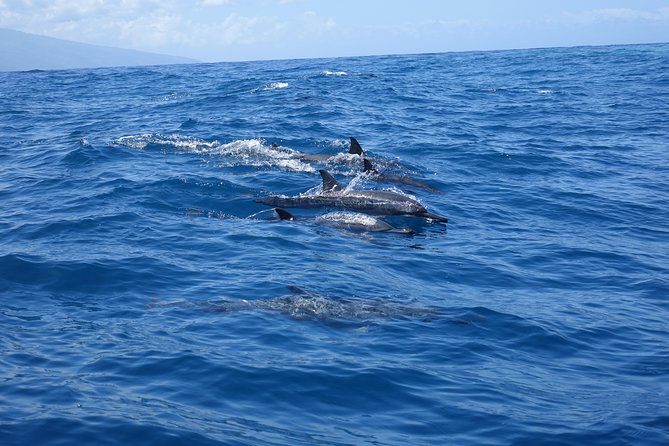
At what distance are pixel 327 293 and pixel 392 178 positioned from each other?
27.9 ft

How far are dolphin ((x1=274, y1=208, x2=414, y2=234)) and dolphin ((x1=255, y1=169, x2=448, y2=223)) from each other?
1.70 ft

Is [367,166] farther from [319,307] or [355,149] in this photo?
[319,307]

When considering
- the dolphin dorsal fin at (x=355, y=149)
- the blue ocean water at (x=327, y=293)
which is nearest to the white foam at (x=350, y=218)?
the blue ocean water at (x=327, y=293)

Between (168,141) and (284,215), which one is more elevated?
(168,141)

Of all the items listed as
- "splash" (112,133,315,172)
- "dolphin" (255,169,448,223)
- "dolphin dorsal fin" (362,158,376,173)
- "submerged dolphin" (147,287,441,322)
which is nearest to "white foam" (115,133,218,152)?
"splash" (112,133,315,172)

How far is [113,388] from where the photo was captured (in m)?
8.04

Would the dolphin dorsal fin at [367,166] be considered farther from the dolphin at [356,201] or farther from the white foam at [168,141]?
the white foam at [168,141]

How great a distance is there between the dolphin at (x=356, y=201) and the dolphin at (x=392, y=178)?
2051 millimetres

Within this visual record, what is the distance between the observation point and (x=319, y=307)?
35.1 ft

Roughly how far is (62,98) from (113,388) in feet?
123

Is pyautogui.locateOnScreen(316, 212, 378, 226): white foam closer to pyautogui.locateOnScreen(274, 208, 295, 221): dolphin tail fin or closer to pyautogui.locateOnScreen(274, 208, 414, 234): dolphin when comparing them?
pyautogui.locateOnScreen(274, 208, 414, 234): dolphin

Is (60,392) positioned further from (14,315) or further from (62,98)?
(62,98)

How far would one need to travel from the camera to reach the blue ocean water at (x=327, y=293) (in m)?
7.75

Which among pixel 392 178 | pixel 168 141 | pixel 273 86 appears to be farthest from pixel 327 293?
pixel 273 86
